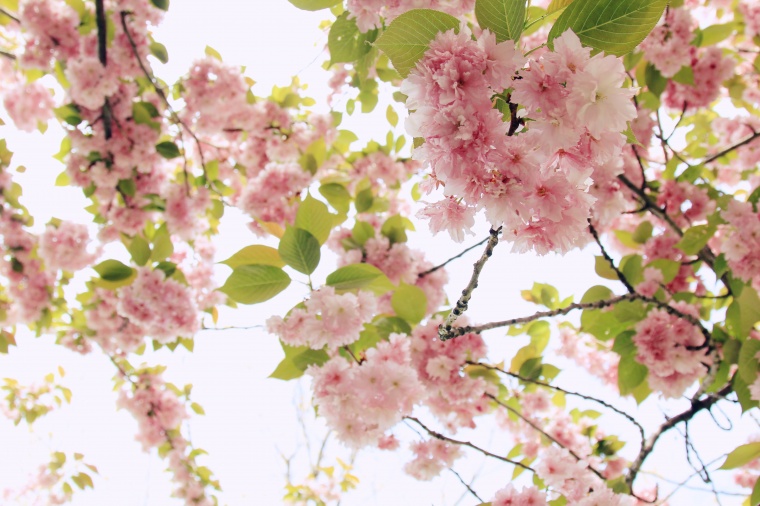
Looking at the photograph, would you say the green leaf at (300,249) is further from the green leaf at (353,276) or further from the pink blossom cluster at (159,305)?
the pink blossom cluster at (159,305)

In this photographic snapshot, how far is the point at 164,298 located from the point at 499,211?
177cm

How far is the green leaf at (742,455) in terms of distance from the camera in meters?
1.11

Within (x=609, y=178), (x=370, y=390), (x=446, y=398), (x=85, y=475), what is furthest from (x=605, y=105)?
Result: (x=85, y=475)

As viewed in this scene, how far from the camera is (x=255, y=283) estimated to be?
1.27m

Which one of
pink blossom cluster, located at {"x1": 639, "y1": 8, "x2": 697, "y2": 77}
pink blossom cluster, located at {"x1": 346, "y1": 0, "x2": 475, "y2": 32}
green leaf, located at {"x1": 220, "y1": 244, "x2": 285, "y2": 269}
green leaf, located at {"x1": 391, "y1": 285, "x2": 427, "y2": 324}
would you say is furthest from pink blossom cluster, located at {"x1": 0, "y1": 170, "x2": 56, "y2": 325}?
pink blossom cluster, located at {"x1": 639, "y1": 8, "x2": 697, "y2": 77}

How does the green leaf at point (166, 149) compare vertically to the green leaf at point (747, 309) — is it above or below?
above

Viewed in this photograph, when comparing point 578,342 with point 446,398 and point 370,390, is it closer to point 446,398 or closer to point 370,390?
point 446,398

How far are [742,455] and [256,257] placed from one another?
136 centimetres

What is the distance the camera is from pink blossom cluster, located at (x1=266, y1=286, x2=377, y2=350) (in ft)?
4.08

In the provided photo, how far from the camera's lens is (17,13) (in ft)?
7.00

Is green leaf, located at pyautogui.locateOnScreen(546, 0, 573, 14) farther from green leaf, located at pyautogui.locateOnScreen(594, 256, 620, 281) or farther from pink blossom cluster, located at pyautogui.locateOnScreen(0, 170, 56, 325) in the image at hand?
pink blossom cluster, located at pyautogui.locateOnScreen(0, 170, 56, 325)

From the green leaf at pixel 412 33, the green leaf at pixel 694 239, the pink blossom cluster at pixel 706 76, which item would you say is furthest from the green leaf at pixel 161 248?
the pink blossom cluster at pixel 706 76

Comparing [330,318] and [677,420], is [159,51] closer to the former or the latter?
[330,318]

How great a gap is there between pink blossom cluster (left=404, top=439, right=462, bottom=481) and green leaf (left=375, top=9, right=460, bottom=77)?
5.26 ft
